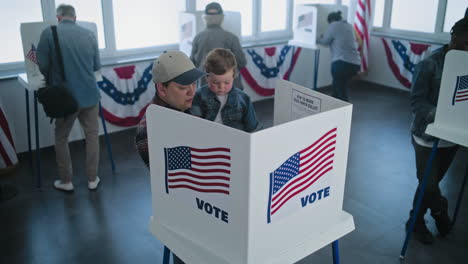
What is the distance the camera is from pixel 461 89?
2.11 metres

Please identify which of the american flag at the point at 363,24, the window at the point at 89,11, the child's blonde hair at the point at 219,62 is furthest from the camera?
the american flag at the point at 363,24

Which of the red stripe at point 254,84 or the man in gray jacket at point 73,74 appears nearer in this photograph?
the man in gray jacket at point 73,74

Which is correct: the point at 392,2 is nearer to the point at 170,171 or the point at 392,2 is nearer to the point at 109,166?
the point at 109,166

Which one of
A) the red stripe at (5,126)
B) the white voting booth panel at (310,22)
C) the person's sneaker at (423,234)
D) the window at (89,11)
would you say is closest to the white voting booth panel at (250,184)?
the person's sneaker at (423,234)

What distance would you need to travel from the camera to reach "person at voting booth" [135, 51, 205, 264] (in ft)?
5.23

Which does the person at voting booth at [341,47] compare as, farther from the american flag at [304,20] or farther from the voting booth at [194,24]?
the voting booth at [194,24]

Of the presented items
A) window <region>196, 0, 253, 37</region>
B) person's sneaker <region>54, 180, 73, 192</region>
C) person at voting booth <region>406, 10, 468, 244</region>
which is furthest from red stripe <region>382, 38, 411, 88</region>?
person's sneaker <region>54, 180, 73, 192</region>

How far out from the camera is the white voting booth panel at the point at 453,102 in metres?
2.09

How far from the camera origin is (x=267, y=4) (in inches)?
239

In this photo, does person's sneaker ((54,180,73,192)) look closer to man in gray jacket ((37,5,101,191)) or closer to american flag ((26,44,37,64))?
man in gray jacket ((37,5,101,191))

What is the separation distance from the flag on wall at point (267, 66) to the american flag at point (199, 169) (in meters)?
4.46

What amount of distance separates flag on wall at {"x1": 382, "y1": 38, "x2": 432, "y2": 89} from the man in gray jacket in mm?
4564

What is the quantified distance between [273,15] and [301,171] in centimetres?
526

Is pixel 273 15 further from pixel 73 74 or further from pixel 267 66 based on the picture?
pixel 73 74
